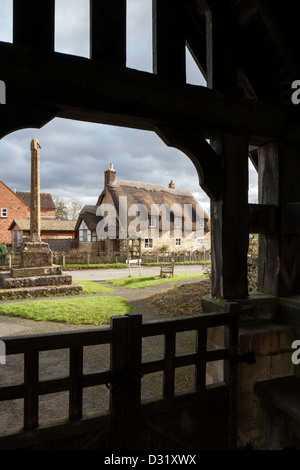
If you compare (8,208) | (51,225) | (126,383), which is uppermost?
(8,208)

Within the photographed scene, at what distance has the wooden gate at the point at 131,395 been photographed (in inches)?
78.1

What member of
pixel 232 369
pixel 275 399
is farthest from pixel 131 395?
pixel 275 399

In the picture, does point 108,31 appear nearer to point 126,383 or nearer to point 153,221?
point 126,383

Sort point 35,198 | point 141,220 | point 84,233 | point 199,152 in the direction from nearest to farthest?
point 199,152 → point 35,198 → point 141,220 → point 84,233

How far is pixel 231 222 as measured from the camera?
290 centimetres

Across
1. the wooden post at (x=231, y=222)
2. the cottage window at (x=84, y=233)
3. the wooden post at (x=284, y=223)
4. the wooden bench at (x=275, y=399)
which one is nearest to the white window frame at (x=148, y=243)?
the cottage window at (x=84, y=233)

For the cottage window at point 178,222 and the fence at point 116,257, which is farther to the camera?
the cottage window at point 178,222

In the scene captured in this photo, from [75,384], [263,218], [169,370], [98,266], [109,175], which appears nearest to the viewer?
[75,384]

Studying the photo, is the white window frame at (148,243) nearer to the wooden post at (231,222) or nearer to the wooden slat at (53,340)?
the wooden post at (231,222)

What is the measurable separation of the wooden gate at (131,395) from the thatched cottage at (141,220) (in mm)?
22563

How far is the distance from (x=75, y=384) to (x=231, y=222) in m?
2.03
